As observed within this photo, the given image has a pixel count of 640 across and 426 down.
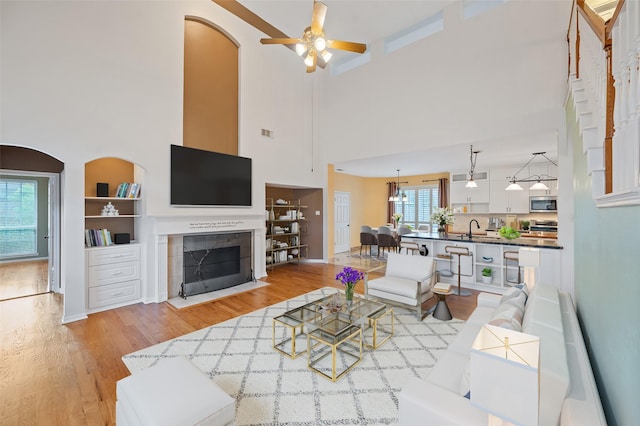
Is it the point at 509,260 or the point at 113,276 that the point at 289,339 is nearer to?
the point at 113,276

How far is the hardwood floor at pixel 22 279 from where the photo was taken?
4.49 m

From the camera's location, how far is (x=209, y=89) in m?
5.02

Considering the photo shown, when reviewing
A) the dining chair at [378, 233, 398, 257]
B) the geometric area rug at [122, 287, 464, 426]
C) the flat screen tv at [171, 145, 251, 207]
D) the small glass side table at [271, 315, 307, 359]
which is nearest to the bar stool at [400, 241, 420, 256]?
the geometric area rug at [122, 287, 464, 426]

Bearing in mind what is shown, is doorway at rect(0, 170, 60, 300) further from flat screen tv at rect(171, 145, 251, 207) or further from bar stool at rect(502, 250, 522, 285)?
bar stool at rect(502, 250, 522, 285)

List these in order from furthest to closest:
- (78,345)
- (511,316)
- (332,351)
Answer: (78,345) < (332,351) < (511,316)

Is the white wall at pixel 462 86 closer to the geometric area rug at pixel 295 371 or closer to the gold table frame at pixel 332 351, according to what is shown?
the geometric area rug at pixel 295 371

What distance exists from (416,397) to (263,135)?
5422mm

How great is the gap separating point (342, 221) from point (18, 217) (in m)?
8.81

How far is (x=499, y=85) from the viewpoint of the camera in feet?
15.3

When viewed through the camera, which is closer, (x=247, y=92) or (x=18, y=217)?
(x=247, y=92)

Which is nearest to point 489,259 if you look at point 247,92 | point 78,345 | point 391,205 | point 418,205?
point 418,205

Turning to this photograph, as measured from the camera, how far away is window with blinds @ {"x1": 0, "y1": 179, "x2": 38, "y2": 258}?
6504mm

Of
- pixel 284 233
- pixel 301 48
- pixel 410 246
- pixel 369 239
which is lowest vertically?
pixel 369 239

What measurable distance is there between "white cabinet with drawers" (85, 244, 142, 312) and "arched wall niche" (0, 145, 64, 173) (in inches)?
71.4
